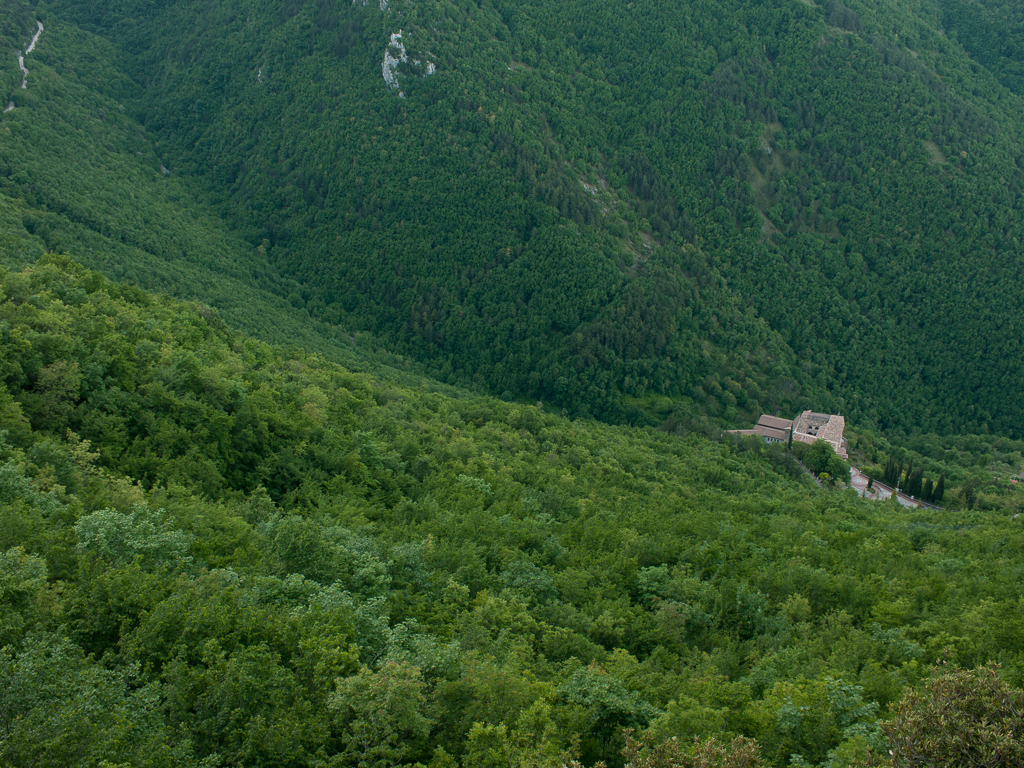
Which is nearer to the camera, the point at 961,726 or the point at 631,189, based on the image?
the point at 961,726

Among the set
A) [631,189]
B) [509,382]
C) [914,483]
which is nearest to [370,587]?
[914,483]

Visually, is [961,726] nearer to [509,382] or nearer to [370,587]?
[370,587]

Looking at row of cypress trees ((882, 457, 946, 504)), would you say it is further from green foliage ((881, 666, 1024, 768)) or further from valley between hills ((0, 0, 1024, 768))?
green foliage ((881, 666, 1024, 768))

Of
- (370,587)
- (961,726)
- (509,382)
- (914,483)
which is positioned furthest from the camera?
(509,382)

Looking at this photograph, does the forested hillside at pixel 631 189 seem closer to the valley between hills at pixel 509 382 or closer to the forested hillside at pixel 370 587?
the valley between hills at pixel 509 382

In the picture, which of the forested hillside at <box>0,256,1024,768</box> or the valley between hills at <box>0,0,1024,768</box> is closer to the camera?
the forested hillside at <box>0,256,1024,768</box>

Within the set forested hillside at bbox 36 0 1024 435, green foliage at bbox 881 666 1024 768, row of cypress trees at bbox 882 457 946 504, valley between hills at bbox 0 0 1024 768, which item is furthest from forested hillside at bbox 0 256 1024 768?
forested hillside at bbox 36 0 1024 435

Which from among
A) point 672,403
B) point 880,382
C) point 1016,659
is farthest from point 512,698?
point 880,382
